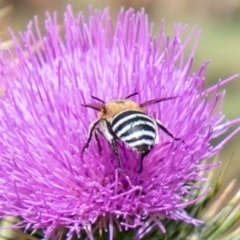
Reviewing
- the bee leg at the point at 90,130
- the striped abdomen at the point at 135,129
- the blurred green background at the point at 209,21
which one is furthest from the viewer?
the blurred green background at the point at 209,21

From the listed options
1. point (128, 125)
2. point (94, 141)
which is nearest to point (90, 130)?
point (94, 141)

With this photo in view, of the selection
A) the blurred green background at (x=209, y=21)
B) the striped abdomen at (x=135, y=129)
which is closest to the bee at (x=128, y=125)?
the striped abdomen at (x=135, y=129)

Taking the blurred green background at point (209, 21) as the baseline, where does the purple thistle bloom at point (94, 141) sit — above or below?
below

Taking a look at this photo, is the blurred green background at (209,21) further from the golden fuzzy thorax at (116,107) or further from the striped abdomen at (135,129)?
the striped abdomen at (135,129)

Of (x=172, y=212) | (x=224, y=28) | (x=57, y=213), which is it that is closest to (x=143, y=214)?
(x=172, y=212)

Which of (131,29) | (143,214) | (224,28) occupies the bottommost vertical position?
(143,214)

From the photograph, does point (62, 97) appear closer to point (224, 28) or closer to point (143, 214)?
point (143, 214)
